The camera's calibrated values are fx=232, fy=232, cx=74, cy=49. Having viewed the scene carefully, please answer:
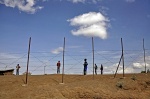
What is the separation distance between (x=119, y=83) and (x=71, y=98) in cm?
506

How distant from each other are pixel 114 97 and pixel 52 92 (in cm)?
466

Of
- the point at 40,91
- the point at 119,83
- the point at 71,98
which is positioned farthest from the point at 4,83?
the point at 119,83

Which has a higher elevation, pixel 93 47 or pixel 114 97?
pixel 93 47

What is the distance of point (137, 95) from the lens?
18.5 metres

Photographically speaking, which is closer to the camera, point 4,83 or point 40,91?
point 40,91

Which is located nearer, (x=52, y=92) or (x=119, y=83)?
(x=52, y=92)

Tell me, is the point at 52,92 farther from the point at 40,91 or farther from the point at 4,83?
the point at 4,83

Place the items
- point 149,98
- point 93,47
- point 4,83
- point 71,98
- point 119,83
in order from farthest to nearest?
point 93,47
point 4,83
point 119,83
point 149,98
point 71,98

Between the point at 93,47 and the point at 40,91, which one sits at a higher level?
the point at 93,47

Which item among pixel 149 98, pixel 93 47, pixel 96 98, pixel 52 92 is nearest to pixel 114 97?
pixel 96 98

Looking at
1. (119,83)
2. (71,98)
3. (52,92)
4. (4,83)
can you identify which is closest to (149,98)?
(119,83)

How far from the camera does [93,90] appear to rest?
17812 millimetres

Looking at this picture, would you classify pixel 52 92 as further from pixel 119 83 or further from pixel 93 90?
pixel 119 83

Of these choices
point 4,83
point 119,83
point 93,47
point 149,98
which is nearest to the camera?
point 149,98
